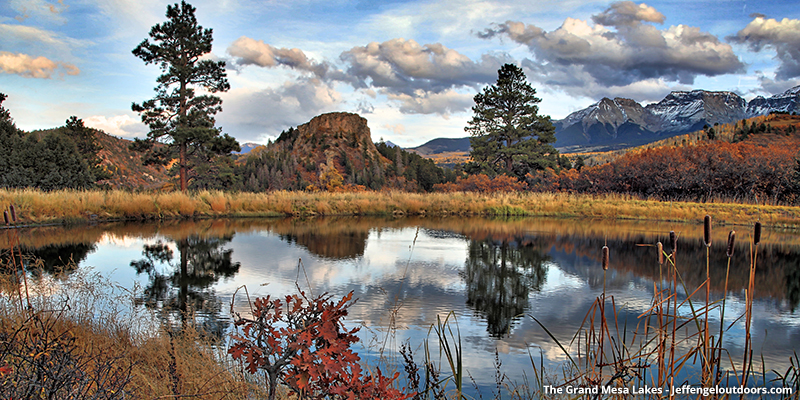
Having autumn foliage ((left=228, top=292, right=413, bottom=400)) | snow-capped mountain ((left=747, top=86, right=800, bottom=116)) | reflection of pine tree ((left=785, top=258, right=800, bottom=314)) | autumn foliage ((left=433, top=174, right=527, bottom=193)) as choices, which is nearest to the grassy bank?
autumn foliage ((left=433, top=174, right=527, bottom=193))

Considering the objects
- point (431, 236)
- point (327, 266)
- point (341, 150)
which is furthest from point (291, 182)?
point (327, 266)

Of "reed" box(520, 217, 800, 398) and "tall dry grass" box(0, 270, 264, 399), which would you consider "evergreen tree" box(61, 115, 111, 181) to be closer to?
"tall dry grass" box(0, 270, 264, 399)

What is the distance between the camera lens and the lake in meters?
4.36

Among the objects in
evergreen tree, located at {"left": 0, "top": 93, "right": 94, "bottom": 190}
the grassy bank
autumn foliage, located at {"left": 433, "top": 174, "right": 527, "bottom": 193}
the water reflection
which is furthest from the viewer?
autumn foliage, located at {"left": 433, "top": 174, "right": 527, "bottom": 193}

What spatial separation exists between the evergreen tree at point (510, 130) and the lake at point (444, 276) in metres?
18.0

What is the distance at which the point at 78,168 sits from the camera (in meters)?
20.0

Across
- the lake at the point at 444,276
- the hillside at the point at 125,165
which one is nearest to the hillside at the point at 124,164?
the hillside at the point at 125,165

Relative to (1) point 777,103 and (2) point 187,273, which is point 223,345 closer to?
(2) point 187,273

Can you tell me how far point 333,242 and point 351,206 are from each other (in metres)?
8.78

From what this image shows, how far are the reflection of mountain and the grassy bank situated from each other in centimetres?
628

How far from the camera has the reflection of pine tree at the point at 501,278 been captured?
5.23m

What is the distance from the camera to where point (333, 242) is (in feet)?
35.2

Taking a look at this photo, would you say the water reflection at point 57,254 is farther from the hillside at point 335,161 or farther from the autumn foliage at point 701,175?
the hillside at point 335,161

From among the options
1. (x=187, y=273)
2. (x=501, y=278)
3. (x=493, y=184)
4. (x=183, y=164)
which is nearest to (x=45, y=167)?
(x=183, y=164)
